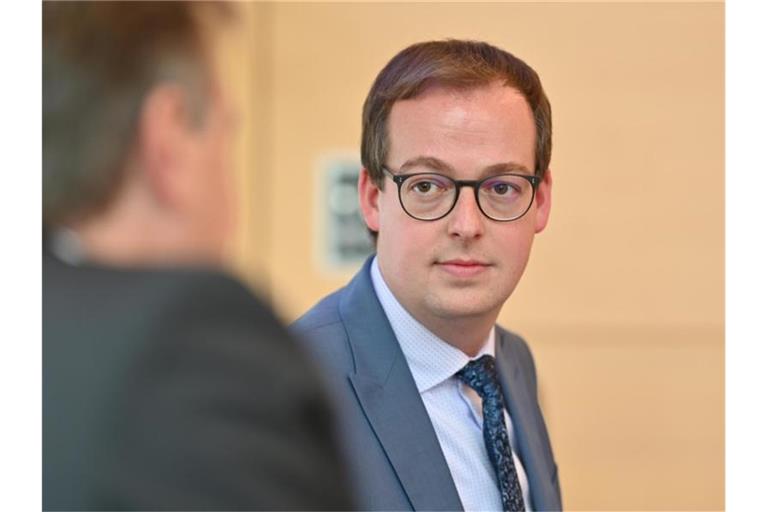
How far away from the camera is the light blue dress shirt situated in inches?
80.8

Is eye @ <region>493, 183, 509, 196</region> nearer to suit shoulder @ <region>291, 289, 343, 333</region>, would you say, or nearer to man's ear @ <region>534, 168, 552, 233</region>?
man's ear @ <region>534, 168, 552, 233</region>

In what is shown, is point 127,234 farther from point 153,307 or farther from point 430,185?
point 430,185

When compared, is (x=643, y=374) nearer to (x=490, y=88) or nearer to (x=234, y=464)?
(x=490, y=88)

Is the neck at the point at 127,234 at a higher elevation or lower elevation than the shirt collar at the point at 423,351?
higher

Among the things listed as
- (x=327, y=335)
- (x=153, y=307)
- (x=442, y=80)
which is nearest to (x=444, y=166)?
(x=442, y=80)

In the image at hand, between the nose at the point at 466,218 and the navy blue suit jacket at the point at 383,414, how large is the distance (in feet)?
0.77

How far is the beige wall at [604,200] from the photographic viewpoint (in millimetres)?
4863

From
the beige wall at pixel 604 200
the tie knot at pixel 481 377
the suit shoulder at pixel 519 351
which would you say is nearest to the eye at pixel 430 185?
the tie knot at pixel 481 377

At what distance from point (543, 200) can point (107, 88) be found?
4.38 ft

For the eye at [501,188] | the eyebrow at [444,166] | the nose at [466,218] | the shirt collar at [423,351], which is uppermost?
the eyebrow at [444,166]

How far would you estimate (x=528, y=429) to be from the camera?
226cm

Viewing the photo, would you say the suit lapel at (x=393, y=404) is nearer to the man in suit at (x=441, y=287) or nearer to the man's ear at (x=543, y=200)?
the man in suit at (x=441, y=287)

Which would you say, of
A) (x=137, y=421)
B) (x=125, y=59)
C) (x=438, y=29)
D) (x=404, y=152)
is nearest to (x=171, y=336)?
(x=137, y=421)

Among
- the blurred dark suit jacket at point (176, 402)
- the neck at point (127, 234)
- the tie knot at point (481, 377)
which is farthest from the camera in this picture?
the tie knot at point (481, 377)
